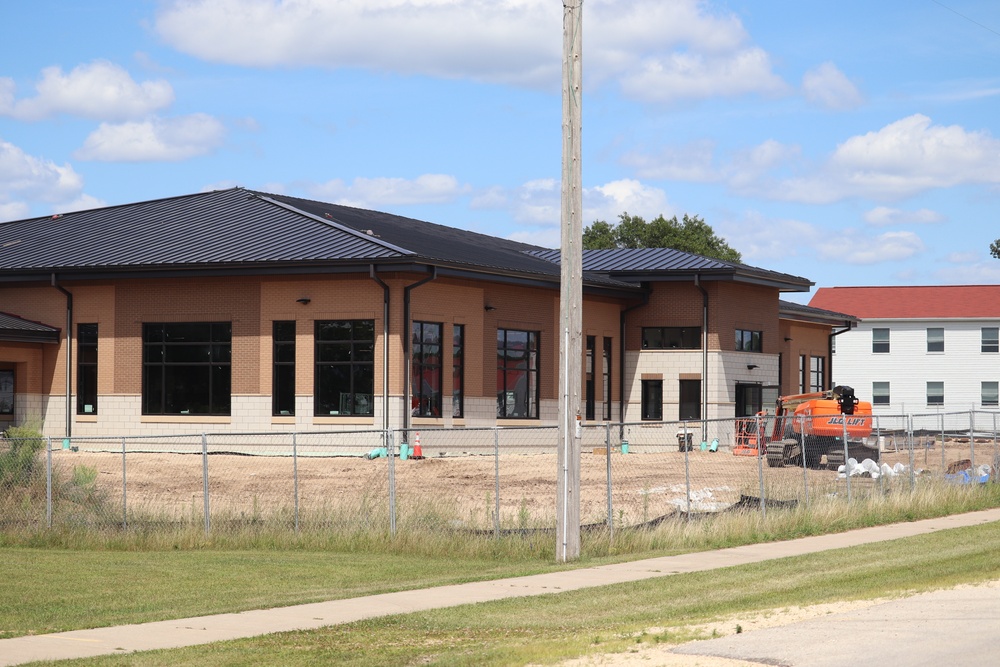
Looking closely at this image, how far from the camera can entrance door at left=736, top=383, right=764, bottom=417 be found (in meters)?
44.3

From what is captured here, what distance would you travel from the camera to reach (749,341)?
45312mm

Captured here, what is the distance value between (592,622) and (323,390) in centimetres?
2371

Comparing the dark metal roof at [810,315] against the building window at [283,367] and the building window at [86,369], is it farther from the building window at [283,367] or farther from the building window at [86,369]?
the building window at [86,369]

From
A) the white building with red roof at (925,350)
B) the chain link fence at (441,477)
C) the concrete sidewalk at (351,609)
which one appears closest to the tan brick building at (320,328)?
the chain link fence at (441,477)

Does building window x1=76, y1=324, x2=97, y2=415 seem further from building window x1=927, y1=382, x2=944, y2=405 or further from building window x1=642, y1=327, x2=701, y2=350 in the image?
building window x1=927, y1=382, x2=944, y2=405

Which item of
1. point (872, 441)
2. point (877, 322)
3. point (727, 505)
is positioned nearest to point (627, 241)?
point (877, 322)

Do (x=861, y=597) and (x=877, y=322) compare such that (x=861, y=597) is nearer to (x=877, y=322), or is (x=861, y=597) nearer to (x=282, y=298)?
(x=282, y=298)

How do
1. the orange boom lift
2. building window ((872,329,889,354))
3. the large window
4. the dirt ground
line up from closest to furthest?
1. the dirt ground
2. the orange boom lift
3. the large window
4. building window ((872,329,889,354))

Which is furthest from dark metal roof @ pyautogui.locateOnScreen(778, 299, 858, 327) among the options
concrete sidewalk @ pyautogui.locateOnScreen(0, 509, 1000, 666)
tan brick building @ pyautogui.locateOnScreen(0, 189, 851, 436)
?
concrete sidewalk @ pyautogui.locateOnScreen(0, 509, 1000, 666)

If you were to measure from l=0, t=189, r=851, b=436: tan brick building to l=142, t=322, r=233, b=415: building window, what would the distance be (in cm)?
5

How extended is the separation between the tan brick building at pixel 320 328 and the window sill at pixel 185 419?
0.15ft

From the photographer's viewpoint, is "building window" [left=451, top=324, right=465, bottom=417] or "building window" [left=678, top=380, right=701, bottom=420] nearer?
"building window" [left=451, top=324, right=465, bottom=417]

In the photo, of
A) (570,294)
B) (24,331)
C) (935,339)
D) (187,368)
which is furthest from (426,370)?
(935,339)

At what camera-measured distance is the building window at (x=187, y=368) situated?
121 feet
